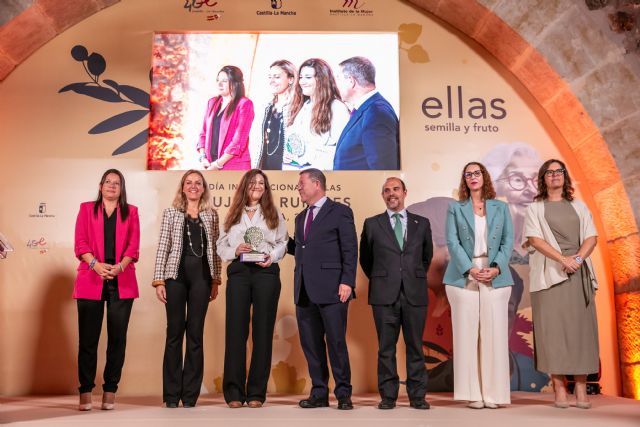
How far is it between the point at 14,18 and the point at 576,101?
16.7 feet

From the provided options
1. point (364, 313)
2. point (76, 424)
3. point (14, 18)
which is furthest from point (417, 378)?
point (14, 18)

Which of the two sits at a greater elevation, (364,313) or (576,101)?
(576,101)

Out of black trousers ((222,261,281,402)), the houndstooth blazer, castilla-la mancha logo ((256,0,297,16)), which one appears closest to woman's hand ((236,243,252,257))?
black trousers ((222,261,281,402))

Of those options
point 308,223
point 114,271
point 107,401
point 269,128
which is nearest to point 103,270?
point 114,271

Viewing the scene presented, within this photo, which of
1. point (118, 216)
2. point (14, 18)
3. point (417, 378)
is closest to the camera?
point (417, 378)

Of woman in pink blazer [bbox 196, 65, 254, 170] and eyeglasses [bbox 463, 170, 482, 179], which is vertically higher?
woman in pink blazer [bbox 196, 65, 254, 170]

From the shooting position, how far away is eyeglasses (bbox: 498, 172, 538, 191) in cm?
592

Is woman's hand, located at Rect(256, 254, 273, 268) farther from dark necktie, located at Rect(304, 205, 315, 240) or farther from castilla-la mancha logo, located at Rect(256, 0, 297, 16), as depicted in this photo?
castilla-la mancha logo, located at Rect(256, 0, 297, 16)

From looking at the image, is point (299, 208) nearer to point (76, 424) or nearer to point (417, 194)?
point (417, 194)

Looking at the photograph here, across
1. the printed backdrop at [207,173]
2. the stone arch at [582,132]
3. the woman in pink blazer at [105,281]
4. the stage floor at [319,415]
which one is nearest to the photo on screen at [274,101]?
the printed backdrop at [207,173]

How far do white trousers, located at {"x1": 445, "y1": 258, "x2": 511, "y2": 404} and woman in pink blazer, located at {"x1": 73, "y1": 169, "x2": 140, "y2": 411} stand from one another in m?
2.31

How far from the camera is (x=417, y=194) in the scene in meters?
5.92

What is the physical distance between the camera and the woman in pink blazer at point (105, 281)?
14.4 feet

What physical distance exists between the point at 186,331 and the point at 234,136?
2.21 m
